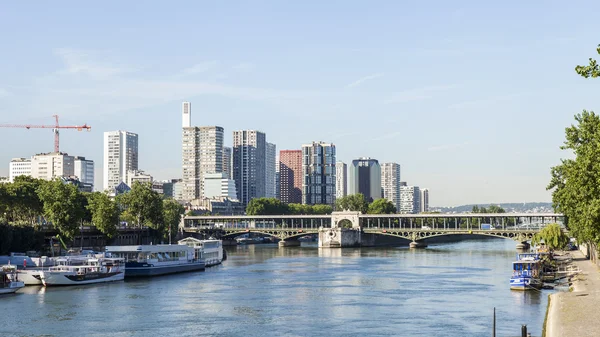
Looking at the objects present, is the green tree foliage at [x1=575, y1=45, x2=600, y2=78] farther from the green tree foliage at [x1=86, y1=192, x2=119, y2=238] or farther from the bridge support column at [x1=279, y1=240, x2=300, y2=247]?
the bridge support column at [x1=279, y1=240, x2=300, y2=247]

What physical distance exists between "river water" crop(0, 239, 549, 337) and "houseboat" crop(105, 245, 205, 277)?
252 cm

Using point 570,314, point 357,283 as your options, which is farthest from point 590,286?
point 357,283

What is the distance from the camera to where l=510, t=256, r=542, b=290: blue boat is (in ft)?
241

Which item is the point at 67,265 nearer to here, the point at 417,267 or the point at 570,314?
the point at 417,267

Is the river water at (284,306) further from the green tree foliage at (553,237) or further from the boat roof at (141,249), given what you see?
the green tree foliage at (553,237)

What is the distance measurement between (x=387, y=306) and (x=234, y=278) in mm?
30404

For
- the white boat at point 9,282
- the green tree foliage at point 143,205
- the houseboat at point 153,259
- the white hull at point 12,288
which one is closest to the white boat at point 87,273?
the houseboat at point 153,259

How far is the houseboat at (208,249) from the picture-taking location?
11075 centimetres

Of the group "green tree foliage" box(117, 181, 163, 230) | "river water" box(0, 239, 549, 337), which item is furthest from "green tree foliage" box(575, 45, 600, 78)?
"green tree foliage" box(117, 181, 163, 230)

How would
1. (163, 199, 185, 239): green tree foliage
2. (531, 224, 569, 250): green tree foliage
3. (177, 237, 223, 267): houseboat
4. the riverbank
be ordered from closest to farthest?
the riverbank < (177, 237, 223, 267): houseboat < (531, 224, 569, 250): green tree foliage < (163, 199, 185, 239): green tree foliage

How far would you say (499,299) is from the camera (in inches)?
2689

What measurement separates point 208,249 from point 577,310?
220ft

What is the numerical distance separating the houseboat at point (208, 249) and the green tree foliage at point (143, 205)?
29.0m

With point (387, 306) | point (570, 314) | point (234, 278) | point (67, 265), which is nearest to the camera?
point (570, 314)
